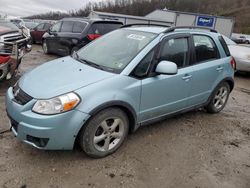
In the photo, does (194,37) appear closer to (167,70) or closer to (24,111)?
(167,70)

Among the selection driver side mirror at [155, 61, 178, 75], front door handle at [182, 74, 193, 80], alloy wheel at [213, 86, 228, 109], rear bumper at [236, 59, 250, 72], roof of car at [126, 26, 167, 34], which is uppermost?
roof of car at [126, 26, 167, 34]

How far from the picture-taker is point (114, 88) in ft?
10.6

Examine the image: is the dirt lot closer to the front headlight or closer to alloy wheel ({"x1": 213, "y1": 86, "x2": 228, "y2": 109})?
the front headlight

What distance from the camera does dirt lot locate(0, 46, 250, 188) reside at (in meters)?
2.99

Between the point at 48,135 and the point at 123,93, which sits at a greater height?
the point at 123,93

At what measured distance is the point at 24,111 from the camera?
2.98 m

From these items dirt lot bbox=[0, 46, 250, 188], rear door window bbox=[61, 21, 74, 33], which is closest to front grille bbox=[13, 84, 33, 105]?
dirt lot bbox=[0, 46, 250, 188]

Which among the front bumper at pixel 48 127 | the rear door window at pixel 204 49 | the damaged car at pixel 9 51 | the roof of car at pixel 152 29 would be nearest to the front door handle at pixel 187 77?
the rear door window at pixel 204 49

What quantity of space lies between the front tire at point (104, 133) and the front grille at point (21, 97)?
0.71m

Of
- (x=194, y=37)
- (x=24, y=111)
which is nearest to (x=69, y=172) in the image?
(x=24, y=111)

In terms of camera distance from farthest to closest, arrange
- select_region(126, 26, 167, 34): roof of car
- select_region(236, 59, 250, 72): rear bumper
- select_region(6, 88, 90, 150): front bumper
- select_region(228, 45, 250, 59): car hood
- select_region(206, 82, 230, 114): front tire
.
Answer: select_region(228, 45, 250, 59): car hood < select_region(236, 59, 250, 72): rear bumper < select_region(206, 82, 230, 114): front tire < select_region(126, 26, 167, 34): roof of car < select_region(6, 88, 90, 150): front bumper

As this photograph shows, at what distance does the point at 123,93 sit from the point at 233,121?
273 centimetres

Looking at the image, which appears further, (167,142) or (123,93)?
(167,142)

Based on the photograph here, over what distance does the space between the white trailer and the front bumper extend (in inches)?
1003
